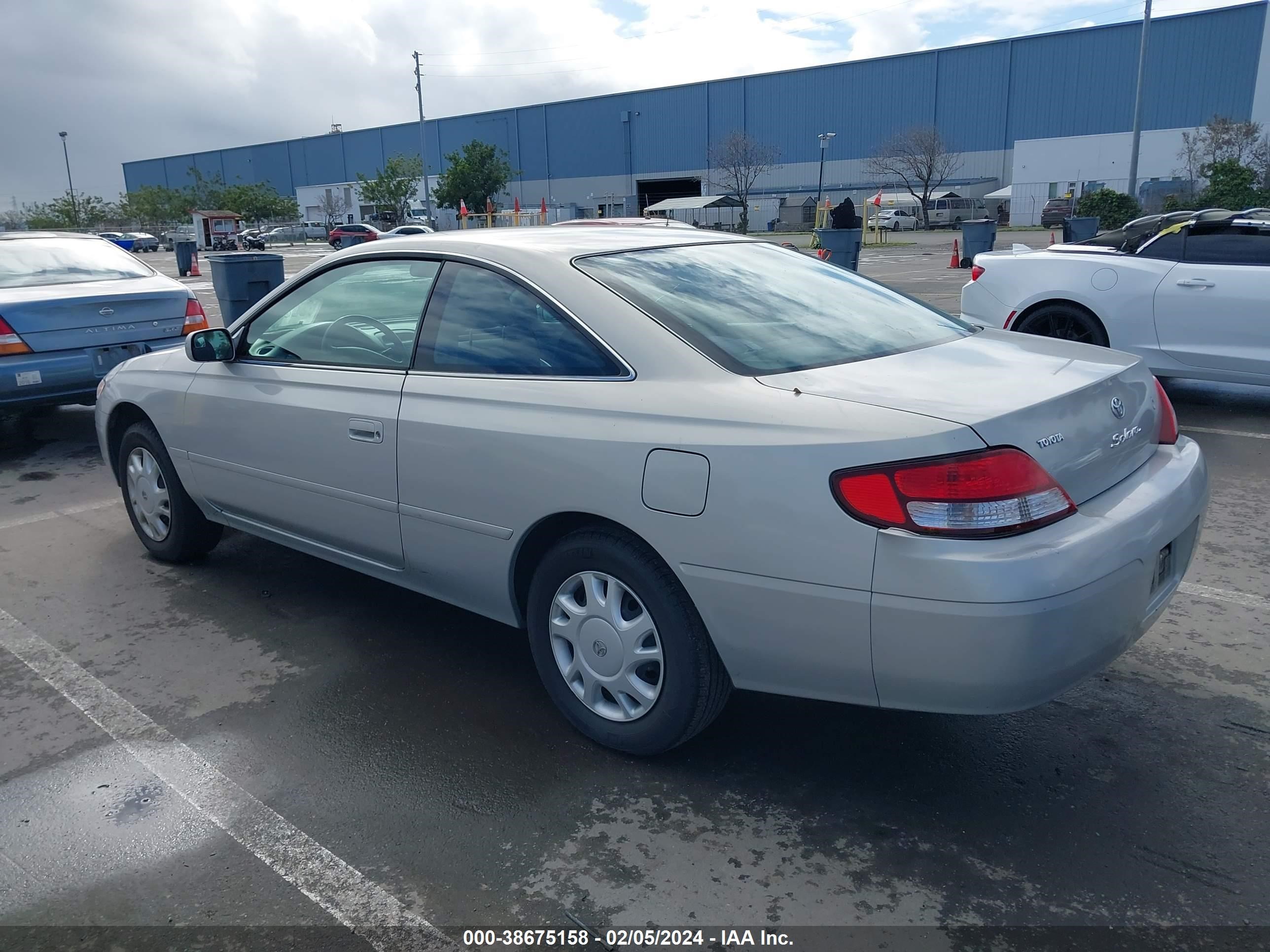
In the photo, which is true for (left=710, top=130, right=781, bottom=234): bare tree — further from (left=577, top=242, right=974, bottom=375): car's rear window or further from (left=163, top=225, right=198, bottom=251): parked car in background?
(left=577, top=242, right=974, bottom=375): car's rear window

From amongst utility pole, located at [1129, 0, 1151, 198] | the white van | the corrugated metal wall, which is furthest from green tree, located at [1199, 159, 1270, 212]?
the white van

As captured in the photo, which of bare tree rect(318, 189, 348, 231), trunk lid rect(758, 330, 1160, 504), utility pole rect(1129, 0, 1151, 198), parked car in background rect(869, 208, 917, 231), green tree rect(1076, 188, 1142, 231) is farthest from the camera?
bare tree rect(318, 189, 348, 231)

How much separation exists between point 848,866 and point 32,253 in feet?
25.3

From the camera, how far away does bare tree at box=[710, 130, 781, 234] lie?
209 ft

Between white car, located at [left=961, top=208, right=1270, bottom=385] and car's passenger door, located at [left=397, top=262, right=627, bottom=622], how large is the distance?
15.8 feet

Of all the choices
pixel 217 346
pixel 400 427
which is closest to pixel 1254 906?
pixel 400 427

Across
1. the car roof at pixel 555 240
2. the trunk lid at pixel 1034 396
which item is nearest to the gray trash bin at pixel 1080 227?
the car roof at pixel 555 240

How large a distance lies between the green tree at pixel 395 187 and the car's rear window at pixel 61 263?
58.2m

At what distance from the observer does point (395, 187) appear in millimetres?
65750

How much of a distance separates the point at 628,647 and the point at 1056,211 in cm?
5099

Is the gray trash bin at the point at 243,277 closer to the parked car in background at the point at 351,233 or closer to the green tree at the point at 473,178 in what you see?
the parked car in background at the point at 351,233

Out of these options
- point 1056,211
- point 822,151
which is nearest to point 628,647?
point 1056,211

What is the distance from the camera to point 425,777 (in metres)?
3.02

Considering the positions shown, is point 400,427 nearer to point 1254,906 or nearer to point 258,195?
point 1254,906
